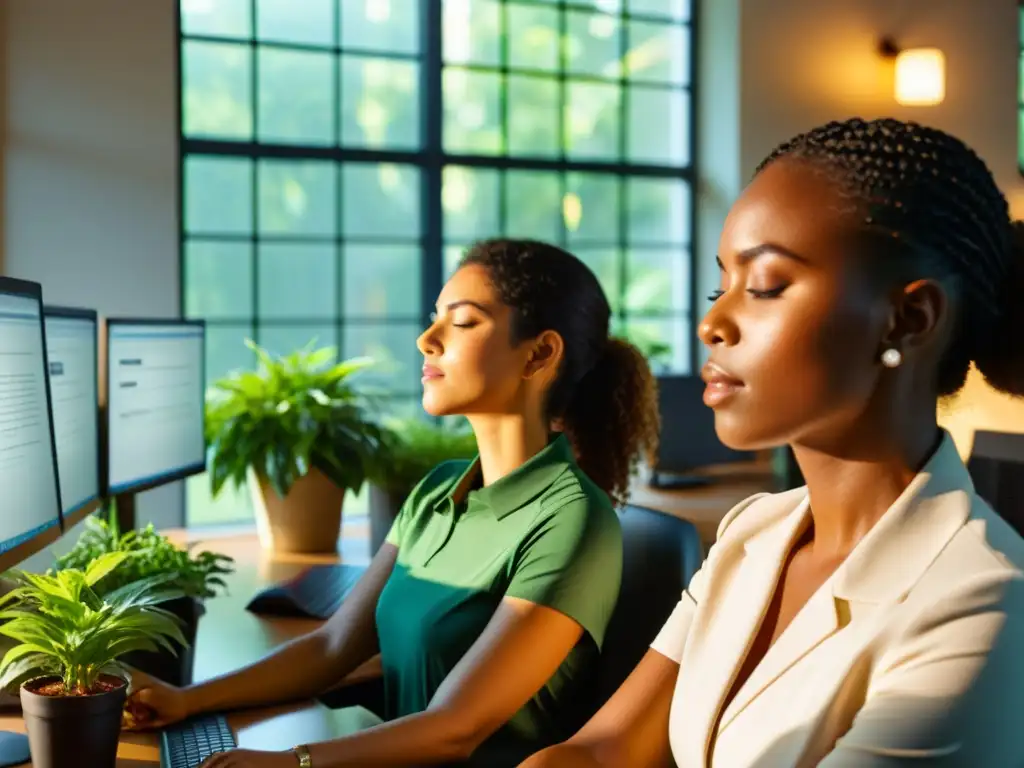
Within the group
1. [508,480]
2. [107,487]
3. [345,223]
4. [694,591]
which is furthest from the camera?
[345,223]

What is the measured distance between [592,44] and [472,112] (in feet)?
2.15

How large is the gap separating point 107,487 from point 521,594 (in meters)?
1.02

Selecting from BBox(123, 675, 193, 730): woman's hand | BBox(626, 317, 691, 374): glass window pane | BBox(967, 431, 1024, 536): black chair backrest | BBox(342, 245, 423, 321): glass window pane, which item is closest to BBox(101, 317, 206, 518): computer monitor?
BBox(123, 675, 193, 730): woman's hand

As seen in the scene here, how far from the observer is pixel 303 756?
1.44m

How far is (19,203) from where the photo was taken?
4.07 m

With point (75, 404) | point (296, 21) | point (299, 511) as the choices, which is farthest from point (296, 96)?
point (75, 404)

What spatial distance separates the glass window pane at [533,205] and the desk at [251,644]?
2.11 metres

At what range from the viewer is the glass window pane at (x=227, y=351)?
4.59 m

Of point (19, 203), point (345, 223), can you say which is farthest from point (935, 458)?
point (345, 223)

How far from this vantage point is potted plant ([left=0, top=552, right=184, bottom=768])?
1.28 meters

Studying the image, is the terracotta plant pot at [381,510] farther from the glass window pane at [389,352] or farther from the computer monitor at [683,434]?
the glass window pane at [389,352]

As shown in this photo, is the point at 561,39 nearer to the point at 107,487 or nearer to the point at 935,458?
the point at 107,487

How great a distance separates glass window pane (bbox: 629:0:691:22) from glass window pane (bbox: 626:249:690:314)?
1.05 m

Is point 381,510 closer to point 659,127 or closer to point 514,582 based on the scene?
point 514,582
